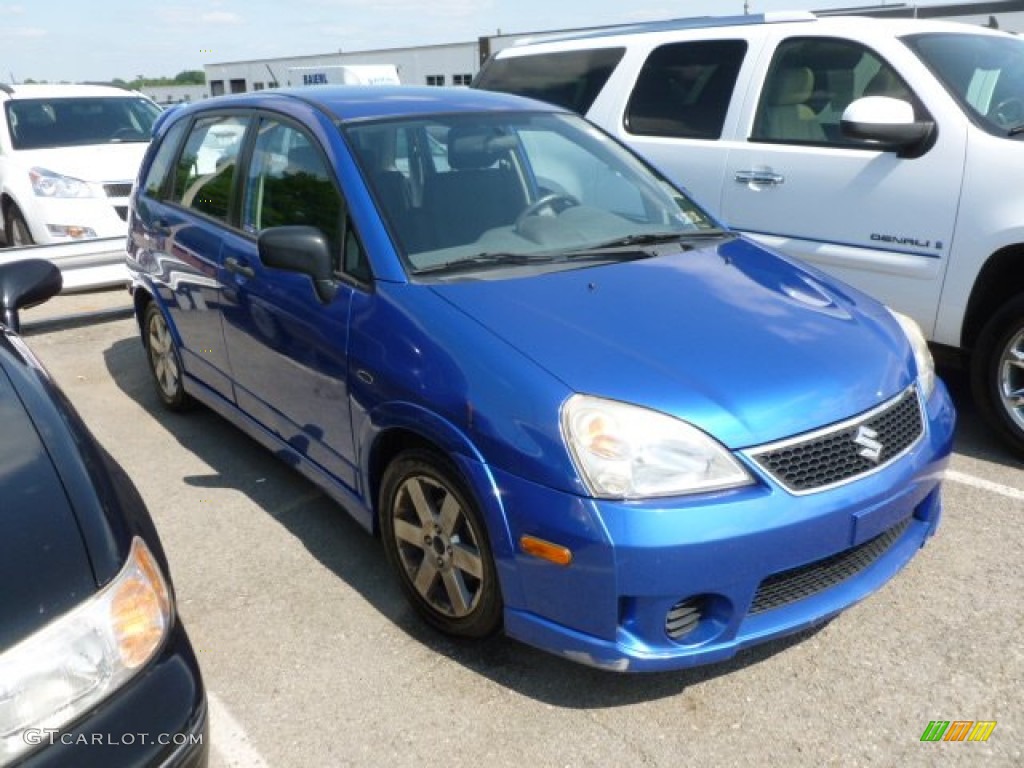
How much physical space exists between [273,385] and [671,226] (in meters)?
1.67

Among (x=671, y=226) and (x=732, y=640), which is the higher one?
(x=671, y=226)

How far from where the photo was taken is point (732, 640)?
2.33m

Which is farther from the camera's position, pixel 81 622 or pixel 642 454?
pixel 642 454

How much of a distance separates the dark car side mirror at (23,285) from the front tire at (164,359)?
161 centimetres

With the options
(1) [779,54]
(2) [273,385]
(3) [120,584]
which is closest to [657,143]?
(1) [779,54]

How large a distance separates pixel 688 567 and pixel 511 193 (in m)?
1.68

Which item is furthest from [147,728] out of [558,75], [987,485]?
[558,75]

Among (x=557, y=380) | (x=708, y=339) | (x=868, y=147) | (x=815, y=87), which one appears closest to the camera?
(x=557, y=380)

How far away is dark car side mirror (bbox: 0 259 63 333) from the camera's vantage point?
2.78 meters

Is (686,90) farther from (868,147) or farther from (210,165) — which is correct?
(210,165)

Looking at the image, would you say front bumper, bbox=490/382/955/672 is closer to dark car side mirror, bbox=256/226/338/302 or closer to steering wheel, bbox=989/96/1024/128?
dark car side mirror, bbox=256/226/338/302

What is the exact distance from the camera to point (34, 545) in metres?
1.75

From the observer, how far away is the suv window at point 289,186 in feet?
10.4

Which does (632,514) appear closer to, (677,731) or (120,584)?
(677,731)
